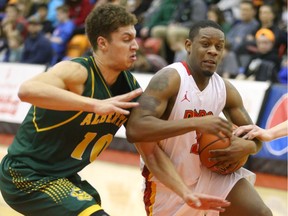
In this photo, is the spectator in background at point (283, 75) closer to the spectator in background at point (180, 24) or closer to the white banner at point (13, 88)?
the spectator in background at point (180, 24)

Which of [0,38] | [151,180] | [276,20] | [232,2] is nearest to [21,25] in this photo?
[0,38]

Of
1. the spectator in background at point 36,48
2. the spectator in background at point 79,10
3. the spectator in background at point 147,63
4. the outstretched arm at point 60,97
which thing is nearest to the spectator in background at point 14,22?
the spectator in background at point 36,48

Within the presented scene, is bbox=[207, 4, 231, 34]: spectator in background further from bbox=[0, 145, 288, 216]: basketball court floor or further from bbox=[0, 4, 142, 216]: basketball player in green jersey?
bbox=[0, 4, 142, 216]: basketball player in green jersey

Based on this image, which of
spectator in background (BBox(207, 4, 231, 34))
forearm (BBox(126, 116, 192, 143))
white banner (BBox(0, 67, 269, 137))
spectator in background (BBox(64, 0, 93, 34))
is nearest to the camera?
forearm (BBox(126, 116, 192, 143))

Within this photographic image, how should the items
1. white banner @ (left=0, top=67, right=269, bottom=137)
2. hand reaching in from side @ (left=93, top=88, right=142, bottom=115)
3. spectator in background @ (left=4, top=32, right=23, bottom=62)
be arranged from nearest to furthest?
hand reaching in from side @ (left=93, top=88, right=142, bottom=115), white banner @ (left=0, top=67, right=269, bottom=137), spectator in background @ (left=4, top=32, right=23, bottom=62)

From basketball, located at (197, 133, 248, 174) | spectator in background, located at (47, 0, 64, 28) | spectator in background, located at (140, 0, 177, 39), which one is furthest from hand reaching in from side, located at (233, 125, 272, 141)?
spectator in background, located at (47, 0, 64, 28)

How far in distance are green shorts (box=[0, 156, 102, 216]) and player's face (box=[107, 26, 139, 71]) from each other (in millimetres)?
863

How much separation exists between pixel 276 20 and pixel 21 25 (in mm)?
6286

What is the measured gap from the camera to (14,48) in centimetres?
1518

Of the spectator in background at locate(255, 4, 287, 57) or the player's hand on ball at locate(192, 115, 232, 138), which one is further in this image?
the spectator in background at locate(255, 4, 287, 57)

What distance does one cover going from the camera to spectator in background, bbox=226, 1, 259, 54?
12484mm

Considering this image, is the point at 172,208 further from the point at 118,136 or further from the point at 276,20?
the point at 276,20

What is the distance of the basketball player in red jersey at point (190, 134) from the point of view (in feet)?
15.4

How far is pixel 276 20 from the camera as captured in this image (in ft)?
41.4
